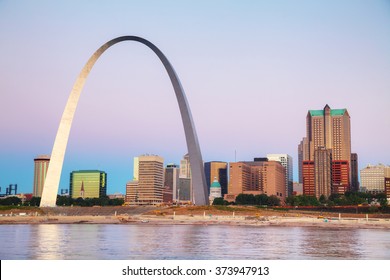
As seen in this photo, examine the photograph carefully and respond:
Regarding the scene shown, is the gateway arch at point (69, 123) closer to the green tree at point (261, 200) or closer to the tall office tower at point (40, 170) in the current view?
the green tree at point (261, 200)

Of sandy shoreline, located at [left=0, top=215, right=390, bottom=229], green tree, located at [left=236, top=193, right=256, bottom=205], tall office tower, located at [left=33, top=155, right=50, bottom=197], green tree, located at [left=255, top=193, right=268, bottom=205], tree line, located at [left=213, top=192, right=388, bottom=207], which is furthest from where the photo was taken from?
tall office tower, located at [left=33, top=155, right=50, bottom=197]

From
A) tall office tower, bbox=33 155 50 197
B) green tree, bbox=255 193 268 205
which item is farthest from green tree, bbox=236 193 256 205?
tall office tower, bbox=33 155 50 197

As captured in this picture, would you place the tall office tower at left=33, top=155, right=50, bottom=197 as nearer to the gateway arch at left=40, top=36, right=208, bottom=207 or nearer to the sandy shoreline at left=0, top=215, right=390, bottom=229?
the gateway arch at left=40, top=36, right=208, bottom=207

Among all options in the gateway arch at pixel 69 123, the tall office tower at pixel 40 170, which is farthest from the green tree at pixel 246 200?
the gateway arch at pixel 69 123

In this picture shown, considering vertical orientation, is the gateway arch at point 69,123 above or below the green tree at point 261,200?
above

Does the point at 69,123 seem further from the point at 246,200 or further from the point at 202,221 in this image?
the point at 246,200

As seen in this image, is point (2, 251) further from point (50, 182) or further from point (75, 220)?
point (50, 182)

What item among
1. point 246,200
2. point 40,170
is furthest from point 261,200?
point 40,170
